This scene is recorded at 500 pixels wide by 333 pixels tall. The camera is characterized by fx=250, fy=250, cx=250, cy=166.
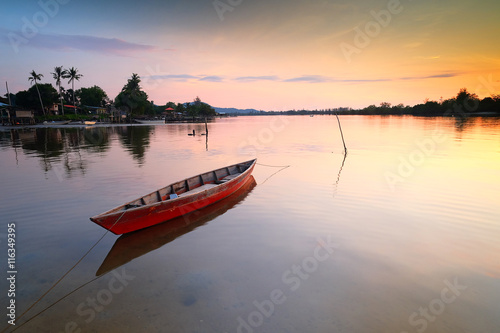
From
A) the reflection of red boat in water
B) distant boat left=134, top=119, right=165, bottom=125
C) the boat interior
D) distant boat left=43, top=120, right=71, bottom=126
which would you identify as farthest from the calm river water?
distant boat left=134, top=119, right=165, bottom=125

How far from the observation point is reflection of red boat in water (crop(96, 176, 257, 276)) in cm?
655

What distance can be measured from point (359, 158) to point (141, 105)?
7915 cm

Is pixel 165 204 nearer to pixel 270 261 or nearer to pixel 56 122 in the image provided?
pixel 270 261

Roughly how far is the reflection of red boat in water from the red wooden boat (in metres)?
0.25

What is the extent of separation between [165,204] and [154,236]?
1.01 metres

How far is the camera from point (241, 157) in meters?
22.3

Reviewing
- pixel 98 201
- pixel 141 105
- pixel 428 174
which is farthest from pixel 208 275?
pixel 141 105

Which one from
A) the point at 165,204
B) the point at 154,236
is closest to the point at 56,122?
the point at 165,204

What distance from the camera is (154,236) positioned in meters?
7.69

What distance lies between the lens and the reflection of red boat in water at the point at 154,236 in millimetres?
6555

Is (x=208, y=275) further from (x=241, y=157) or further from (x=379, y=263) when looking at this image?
(x=241, y=157)

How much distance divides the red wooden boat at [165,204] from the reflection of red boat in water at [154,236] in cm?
25

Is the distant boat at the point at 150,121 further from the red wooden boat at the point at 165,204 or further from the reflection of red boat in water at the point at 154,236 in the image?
the reflection of red boat in water at the point at 154,236

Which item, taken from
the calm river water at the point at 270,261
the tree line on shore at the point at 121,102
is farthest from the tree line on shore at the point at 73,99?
the calm river water at the point at 270,261
